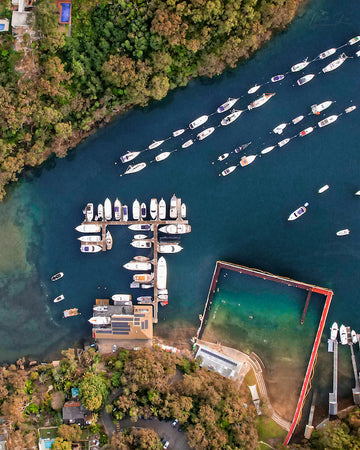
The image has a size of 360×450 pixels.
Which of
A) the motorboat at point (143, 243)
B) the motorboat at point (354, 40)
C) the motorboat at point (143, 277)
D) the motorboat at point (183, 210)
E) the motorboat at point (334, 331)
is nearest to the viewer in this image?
the motorboat at point (354, 40)

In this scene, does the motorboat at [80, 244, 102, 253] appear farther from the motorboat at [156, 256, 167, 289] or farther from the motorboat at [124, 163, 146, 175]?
the motorboat at [124, 163, 146, 175]

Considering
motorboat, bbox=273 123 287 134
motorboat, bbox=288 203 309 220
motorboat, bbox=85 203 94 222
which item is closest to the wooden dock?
motorboat, bbox=85 203 94 222

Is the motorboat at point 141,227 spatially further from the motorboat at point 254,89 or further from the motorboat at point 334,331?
the motorboat at point 334,331

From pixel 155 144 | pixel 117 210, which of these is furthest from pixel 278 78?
pixel 117 210

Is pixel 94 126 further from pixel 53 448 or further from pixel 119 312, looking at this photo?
pixel 53 448

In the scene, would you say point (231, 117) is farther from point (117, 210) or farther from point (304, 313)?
point (304, 313)

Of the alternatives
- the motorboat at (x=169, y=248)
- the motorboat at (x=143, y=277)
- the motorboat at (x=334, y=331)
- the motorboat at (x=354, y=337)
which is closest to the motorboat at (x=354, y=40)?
the motorboat at (x=169, y=248)
